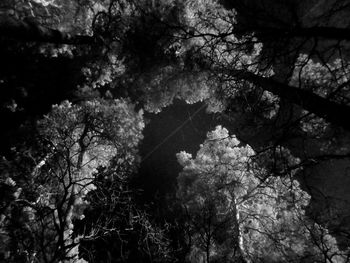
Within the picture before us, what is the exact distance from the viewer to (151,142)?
1297 inches

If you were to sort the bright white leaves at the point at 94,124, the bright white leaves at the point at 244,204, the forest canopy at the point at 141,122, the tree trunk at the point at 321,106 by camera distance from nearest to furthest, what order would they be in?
the tree trunk at the point at 321,106 < the forest canopy at the point at 141,122 < the bright white leaves at the point at 244,204 < the bright white leaves at the point at 94,124

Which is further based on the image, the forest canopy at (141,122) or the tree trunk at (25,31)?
the forest canopy at (141,122)

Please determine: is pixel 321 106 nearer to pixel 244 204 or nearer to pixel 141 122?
pixel 244 204

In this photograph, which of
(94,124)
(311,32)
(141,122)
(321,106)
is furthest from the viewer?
(141,122)

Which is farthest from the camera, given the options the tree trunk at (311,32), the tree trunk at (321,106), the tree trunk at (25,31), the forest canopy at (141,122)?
the forest canopy at (141,122)

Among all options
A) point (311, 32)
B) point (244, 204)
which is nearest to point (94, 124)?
point (244, 204)

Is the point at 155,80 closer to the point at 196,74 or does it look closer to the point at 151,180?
the point at 196,74

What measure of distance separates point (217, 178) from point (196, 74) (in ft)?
18.4

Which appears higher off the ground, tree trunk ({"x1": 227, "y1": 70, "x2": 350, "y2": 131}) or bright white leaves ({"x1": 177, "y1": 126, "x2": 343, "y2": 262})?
bright white leaves ({"x1": 177, "y1": 126, "x2": 343, "y2": 262})

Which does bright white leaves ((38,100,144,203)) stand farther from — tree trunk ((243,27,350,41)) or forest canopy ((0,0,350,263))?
tree trunk ((243,27,350,41))

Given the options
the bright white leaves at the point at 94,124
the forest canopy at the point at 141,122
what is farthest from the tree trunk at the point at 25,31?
the bright white leaves at the point at 94,124

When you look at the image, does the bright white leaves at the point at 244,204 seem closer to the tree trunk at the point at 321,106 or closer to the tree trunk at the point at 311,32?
the tree trunk at the point at 321,106

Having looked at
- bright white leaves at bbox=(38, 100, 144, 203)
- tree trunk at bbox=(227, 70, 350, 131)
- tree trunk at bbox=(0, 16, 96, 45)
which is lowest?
tree trunk at bbox=(227, 70, 350, 131)

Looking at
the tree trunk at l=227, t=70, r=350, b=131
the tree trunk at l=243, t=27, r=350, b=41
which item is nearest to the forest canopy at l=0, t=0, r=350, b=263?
the tree trunk at l=227, t=70, r=350, b=131
